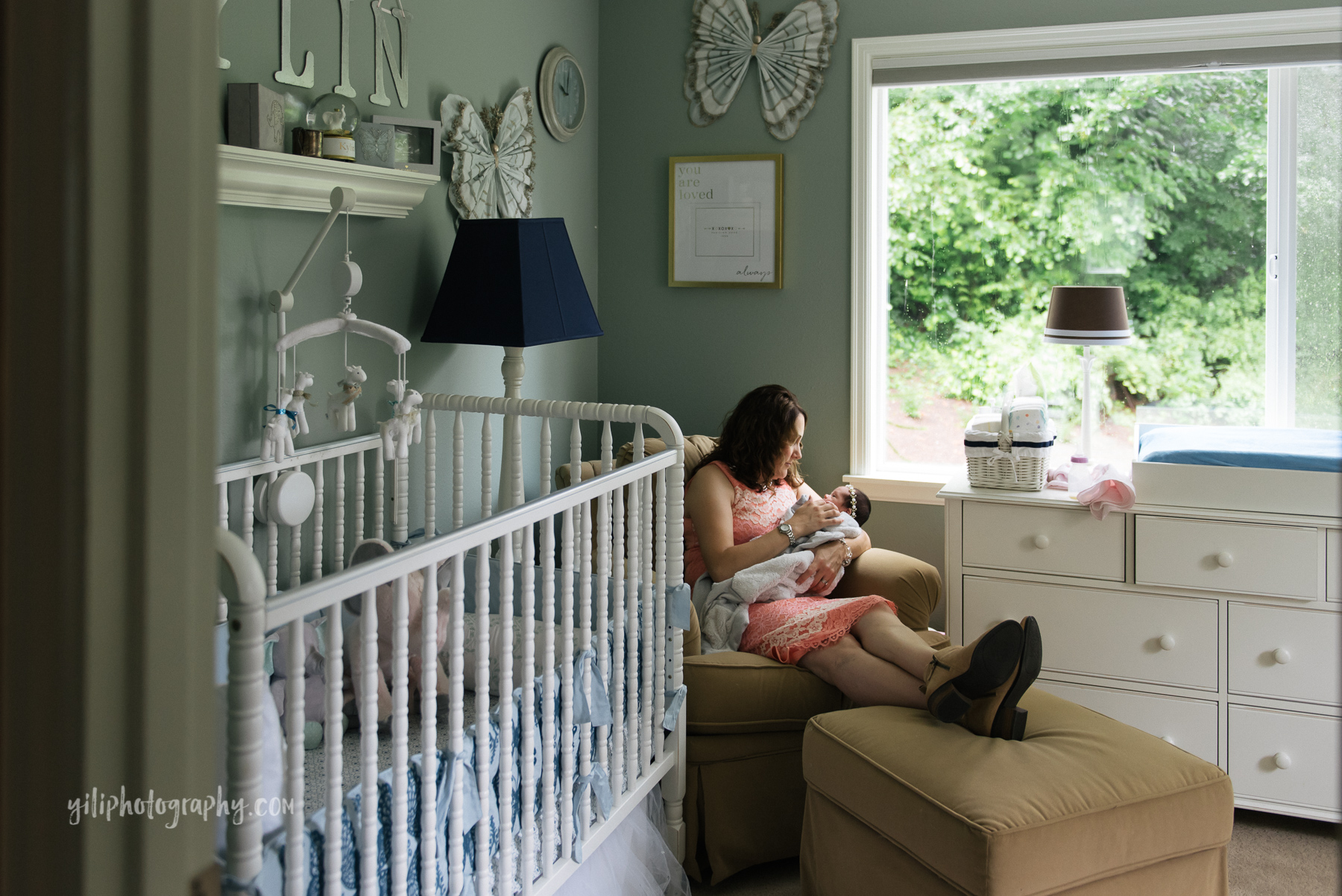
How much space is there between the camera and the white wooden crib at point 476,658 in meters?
1.04

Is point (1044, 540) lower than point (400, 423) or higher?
lower

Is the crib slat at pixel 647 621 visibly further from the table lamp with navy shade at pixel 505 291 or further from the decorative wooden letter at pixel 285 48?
the decorative wooden letter at pixel 285 48

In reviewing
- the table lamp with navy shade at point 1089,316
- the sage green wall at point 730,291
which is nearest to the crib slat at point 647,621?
the sage green wall at point 730,291

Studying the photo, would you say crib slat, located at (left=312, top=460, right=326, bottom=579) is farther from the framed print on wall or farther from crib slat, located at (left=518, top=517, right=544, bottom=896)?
the framed print on wall

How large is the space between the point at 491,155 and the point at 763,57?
979mm

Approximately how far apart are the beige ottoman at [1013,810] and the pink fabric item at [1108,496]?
2.19ft

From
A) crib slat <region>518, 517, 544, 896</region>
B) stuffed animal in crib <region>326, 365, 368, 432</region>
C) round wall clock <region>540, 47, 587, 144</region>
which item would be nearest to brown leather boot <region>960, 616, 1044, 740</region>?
crib slat <region>518, 517, 544, 896</region>

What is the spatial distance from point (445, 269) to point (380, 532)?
69 cm

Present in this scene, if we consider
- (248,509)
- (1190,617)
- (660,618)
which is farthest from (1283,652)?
(248,509)

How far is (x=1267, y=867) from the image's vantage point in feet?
7.41

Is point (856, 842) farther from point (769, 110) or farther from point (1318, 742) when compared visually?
point (769, 110)

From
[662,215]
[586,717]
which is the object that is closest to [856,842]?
[586,717]

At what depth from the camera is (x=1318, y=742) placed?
232 centimetres

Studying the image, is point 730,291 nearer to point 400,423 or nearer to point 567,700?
point 400,423
